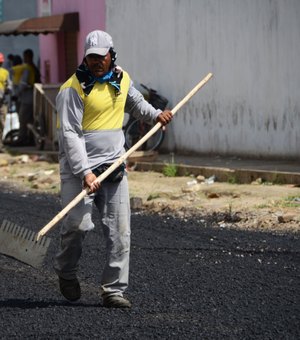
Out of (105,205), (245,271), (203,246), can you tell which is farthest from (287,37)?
(105,205)

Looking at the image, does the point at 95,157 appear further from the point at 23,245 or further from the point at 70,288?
the point at 23,245

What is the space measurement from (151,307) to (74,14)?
18.2 m

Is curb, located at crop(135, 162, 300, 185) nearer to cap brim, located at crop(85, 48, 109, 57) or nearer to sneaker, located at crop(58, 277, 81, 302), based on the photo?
sneaker, located at crop(58, 277, 81, 302)

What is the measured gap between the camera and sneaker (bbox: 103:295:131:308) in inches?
301

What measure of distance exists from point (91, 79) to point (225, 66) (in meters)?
11.5

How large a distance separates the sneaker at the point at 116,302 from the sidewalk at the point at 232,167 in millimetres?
7256

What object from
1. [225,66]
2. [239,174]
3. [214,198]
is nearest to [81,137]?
[214,198]

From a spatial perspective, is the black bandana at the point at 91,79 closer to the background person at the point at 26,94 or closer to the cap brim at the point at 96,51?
the cap brim at the point at 96,51

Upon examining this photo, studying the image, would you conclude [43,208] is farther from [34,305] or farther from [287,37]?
[34,305]

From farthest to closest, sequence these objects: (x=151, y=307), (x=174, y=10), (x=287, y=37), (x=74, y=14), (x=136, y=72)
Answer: (x=74, y=14)
(x=136, y=72)
(x=174, y=10)
(x=287, y=37)
(x=151, y=307)

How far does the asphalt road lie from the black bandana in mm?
1459

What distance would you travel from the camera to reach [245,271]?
895 cm

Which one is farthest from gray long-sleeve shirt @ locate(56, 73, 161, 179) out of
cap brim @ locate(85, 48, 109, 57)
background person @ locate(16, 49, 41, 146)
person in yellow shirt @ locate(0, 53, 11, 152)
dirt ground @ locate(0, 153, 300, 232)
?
background person @ locate(16, 49, 41, 146)

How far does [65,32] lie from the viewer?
26.4 meters
